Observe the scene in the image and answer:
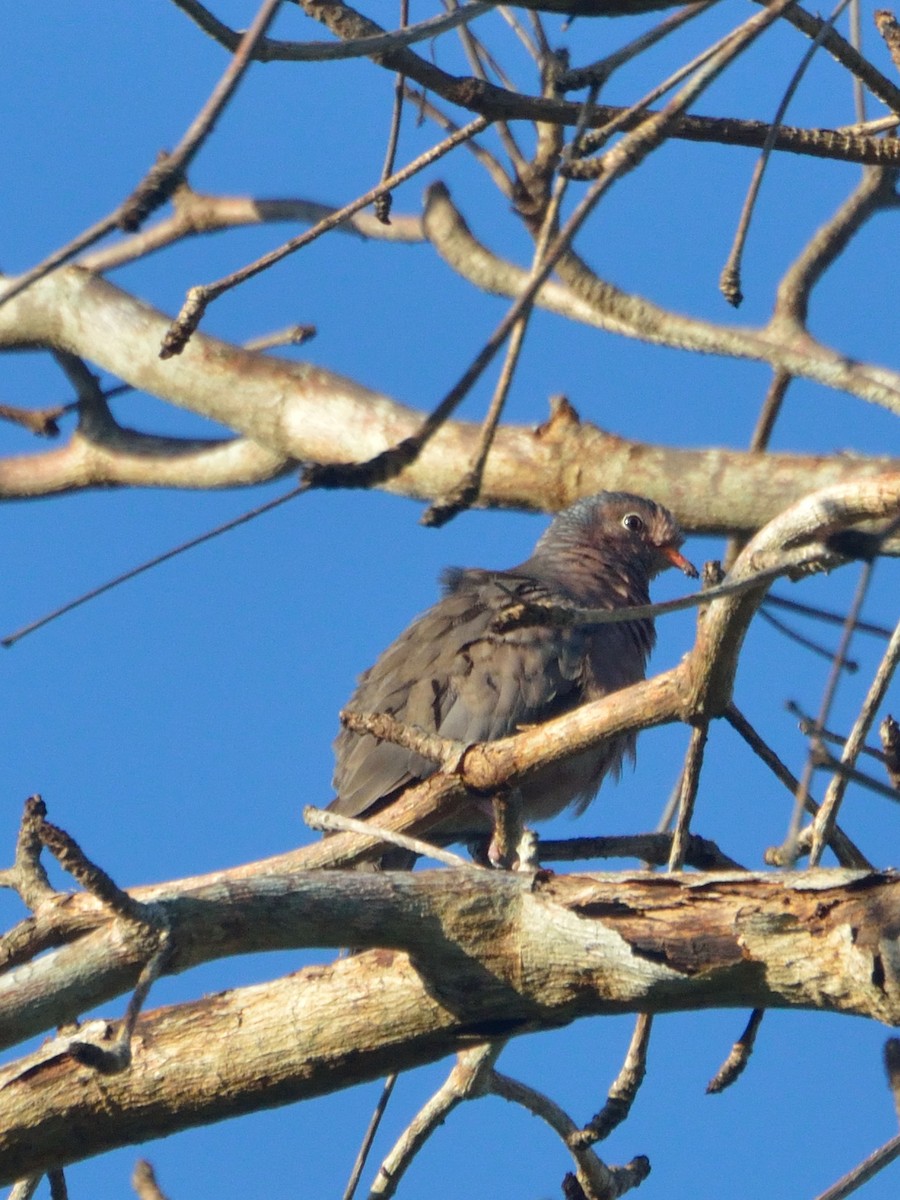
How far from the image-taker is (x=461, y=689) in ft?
20.3

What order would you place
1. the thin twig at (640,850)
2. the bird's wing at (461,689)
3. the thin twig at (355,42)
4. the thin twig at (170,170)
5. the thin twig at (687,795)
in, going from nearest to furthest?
the thin twig at (170,170) < the thin twig at (355,42) < the thin twig at (687,795) < the thin twig at (640,850) < the bird's wing at (461,689)

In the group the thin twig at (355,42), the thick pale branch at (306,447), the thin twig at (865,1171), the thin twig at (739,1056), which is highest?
the thick pale branch at (306,447)

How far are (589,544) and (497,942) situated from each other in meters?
4.25

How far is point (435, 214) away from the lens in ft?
19.5

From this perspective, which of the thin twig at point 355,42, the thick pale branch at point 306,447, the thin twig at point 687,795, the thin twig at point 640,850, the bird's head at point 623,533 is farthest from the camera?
the bird's head at point 623,533

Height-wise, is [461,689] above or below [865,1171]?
above

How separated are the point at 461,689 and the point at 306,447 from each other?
→ 1.17 meters

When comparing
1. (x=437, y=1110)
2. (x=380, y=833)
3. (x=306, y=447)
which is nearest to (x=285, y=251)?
(x=380, y=833)

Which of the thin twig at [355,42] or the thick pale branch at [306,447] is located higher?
the thick pale branch at [306,447]

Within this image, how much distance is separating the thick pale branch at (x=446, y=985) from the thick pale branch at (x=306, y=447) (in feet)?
8.19

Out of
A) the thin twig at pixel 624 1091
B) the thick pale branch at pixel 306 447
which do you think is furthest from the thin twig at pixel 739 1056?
the thick pale branch at pixel 306 447

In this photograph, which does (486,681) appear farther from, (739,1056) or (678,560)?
(739,1056)

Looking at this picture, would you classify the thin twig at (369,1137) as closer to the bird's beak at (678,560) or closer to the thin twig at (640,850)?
the thin twig at (640,850)

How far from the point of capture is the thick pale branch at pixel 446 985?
10.3 ft
